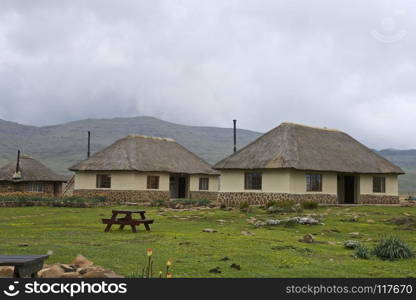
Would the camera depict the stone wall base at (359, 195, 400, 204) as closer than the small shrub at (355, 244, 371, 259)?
No

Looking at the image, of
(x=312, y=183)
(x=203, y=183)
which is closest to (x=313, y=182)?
(x=312, y=183)

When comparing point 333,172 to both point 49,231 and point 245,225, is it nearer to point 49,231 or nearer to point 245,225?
point 245,225

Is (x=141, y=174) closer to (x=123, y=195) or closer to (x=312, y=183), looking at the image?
(x=123, y=195)

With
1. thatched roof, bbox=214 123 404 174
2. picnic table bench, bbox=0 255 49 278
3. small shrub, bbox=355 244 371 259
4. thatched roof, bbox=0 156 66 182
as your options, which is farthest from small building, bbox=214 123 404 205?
picnic table bench, bbox=0 255 49 278

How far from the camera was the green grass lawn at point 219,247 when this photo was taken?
1067cm

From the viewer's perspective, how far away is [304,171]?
114 ft

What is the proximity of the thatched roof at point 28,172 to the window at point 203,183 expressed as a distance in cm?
1440

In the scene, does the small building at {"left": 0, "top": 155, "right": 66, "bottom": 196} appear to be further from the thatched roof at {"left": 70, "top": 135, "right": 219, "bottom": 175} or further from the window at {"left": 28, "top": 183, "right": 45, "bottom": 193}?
the thatched roof at {"left": 70, "top": 135, "right": 219, "bottom": 175}

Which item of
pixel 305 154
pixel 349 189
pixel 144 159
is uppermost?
pixel 305 154

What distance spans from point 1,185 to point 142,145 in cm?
1427

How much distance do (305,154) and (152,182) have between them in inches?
565

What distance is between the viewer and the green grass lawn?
35.0 feet

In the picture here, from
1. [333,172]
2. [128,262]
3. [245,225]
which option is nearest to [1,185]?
[333,172]

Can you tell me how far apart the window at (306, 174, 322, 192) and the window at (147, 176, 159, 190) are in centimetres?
1439
